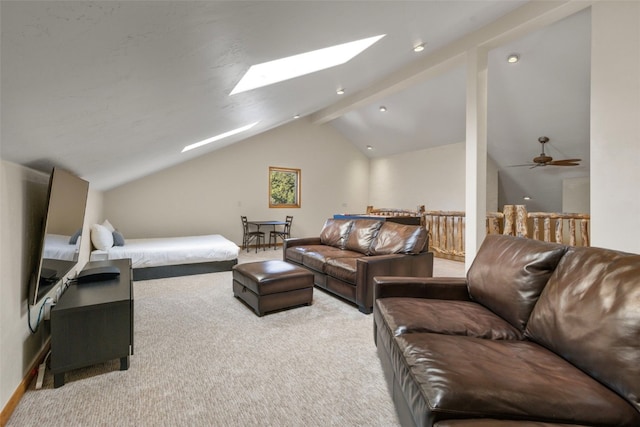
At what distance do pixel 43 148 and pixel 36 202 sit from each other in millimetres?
613

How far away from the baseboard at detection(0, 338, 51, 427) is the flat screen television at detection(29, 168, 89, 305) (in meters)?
0.44

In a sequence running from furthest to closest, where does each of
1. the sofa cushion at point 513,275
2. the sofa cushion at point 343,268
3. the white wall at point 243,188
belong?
1. the white wall at point 243,188
2. the sofa cushion at point 343,268
3. the sofa cushion at point 513,275

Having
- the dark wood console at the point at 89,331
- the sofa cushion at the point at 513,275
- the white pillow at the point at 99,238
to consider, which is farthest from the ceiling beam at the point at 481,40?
the white pillow at the point at 99,238

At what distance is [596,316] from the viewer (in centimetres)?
120

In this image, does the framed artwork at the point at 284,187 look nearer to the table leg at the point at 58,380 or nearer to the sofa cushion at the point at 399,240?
the sofa cushion at the point at 399,240

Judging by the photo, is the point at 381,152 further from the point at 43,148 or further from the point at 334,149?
the point at 43,148

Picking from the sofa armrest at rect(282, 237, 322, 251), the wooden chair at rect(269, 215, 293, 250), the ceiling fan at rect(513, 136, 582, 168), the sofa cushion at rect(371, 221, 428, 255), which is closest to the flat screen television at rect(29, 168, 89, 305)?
the sofa armrest at rect(282, 237, 322, 251)

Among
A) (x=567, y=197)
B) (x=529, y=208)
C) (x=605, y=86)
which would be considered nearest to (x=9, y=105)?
(x=605, y=86)

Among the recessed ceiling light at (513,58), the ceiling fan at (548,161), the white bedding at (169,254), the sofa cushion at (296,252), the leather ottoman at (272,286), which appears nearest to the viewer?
the leather ottoman at (272,286)

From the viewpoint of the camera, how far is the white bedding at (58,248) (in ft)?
5.89

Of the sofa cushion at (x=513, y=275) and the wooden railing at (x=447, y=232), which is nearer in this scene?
the sofa cushion at (x=513, y=275)

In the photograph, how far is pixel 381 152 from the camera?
8.76m

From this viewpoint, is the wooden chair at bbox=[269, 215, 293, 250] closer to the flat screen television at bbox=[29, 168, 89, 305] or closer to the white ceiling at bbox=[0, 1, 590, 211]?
the white ceiling at bbox=[0, 1, 590, 211]

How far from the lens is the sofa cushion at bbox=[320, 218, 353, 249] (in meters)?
4.33
